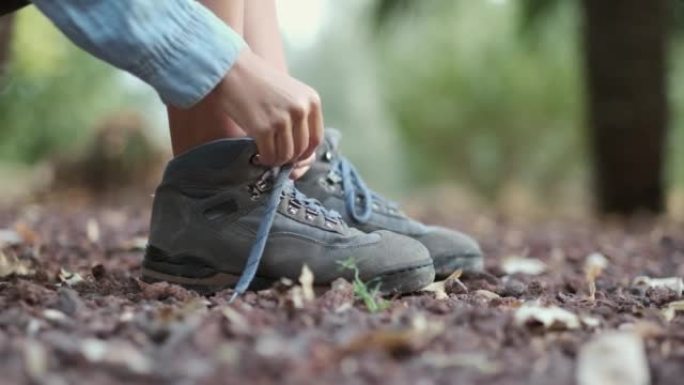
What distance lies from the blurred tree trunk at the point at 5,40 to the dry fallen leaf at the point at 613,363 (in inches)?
69.2

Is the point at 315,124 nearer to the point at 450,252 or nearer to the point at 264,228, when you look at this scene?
the point at 264,228

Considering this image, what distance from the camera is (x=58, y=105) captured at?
853cm

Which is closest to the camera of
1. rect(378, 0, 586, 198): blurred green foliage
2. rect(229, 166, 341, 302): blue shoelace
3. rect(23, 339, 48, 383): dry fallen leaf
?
rect(23, 339, 48, 383): dry fallen leaf

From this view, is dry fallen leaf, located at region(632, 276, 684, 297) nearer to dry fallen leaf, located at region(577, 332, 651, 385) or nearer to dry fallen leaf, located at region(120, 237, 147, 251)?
dry fallen leaf, located at region(577, 332, 651, 385)

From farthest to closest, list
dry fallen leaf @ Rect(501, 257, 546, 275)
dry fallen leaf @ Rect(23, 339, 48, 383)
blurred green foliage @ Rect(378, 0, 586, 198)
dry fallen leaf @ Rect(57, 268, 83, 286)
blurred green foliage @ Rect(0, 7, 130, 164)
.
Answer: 1. blurred green foliage @ Rect(0, 7, 130, 164)
2. blurred green foliage @ Rect(378, 0, 586, 198)
3. dry fallen leaf @ Rect(501, 257, 546, 275)
4. dry fallen leaf @ Rect(57, 268, 83, 286)
5. dry fallen leaf @ Rect(23, 339, 48, 383)

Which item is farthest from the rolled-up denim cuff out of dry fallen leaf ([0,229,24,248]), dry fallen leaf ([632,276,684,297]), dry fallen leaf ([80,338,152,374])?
dry fallen leaf ([0,229,24,248])

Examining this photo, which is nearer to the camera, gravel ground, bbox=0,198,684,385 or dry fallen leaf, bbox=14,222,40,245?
gravel ground, bbox=0,198,684,385

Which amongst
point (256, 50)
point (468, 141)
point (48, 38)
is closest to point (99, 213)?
point (256, 50)

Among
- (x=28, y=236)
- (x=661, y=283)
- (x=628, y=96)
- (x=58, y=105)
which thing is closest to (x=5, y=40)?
(x=28, y=236)

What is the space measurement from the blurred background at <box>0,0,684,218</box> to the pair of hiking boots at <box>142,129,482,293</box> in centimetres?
282

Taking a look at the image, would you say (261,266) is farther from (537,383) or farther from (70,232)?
(70,232)

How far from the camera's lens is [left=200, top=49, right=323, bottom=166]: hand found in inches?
49.4

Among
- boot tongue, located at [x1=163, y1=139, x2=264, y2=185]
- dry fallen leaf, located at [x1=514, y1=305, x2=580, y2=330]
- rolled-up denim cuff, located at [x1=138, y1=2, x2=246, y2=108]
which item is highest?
rolled-up denim cuff, located at [x1=138, y1=2, x2=246, y2=108]

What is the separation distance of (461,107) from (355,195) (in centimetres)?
585
